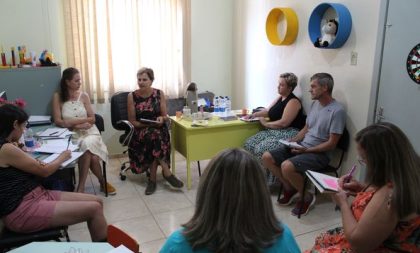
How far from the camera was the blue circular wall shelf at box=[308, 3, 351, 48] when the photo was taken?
289 cm

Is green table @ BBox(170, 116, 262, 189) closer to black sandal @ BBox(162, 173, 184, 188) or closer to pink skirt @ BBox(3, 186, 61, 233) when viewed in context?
black sandal @ BBox(162, 173, 184, 188)

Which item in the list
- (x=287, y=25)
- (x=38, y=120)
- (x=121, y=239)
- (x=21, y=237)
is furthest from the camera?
(x=287, y=25)

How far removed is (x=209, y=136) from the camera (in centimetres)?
343

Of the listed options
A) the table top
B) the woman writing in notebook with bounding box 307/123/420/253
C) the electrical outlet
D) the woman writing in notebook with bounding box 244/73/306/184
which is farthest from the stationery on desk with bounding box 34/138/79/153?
the electrical outlet

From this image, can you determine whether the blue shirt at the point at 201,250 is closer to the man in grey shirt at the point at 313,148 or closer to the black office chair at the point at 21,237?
the black office chair at the point at 21,237

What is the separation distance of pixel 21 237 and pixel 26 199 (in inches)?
8.4

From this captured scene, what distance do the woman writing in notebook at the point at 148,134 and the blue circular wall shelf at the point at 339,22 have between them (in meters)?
1.64

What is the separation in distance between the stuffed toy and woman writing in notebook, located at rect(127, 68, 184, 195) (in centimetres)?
170

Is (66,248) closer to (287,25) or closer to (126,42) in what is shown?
(287,25)

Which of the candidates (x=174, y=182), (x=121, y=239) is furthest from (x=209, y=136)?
(x=121, y=239)

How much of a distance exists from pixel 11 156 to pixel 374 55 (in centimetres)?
267

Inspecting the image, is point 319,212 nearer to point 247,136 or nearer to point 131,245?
point 247,136

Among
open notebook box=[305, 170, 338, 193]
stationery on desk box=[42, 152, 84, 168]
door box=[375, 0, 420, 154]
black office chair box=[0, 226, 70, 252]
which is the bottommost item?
black office chair box=[0, 226, 70, 252]

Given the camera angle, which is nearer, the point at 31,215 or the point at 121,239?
the point at 121,239
